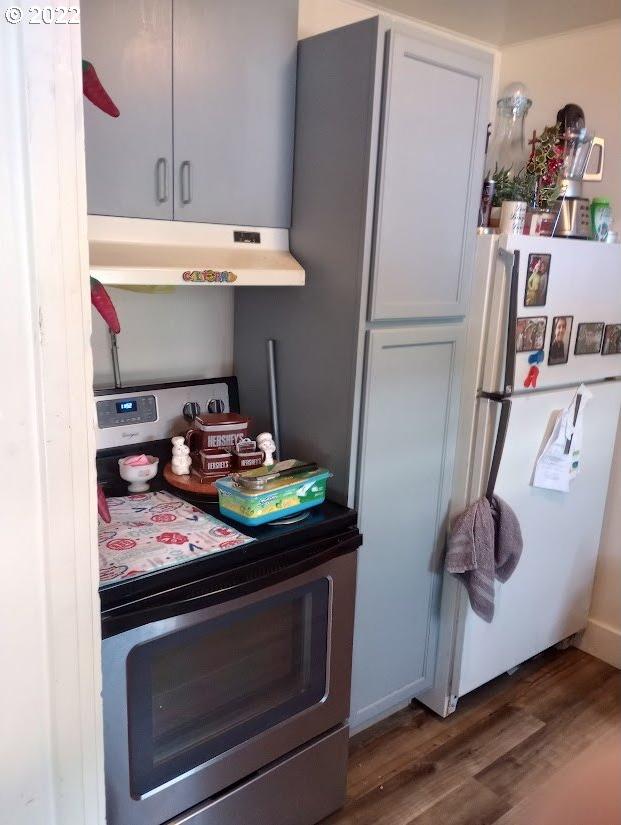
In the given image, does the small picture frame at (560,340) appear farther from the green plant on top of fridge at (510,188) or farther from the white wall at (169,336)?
the white wall at (169,336)

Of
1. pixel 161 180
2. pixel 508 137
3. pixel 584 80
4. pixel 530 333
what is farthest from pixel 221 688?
pixel 584 80

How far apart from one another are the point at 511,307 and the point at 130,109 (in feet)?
3.55

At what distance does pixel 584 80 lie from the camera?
2299mm

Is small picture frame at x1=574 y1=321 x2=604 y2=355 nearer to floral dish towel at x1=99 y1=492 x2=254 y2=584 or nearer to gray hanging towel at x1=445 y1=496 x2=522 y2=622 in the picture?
gray hanging towel at x1=445 y1=496 x2=522 y2=622

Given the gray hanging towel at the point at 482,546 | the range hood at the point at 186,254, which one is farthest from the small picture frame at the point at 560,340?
the range hood at the point at 186,254

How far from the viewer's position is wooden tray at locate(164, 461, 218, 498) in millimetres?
1678

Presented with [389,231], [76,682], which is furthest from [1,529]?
[389,231]

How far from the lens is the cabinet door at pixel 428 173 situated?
61.6 inches

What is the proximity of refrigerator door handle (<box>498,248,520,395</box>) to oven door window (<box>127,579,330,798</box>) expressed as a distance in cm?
78

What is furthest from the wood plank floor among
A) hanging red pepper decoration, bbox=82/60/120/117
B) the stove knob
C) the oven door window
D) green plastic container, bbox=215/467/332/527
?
hanging red pepper decoration, bbox=82/60/120/117

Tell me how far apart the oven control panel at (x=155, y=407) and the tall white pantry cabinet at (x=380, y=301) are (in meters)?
0.11

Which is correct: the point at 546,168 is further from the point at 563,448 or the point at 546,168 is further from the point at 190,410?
the point at 190,410

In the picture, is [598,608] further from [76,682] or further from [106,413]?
[76,682]

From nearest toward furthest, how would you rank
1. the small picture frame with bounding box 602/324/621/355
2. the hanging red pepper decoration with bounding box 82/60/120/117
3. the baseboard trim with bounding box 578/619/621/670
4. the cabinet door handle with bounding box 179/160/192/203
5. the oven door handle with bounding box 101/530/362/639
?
1. the hanging red pepper decoration with bounding box 82/60/120/117
2. the oven door handle with bounding box 101/530/362/639
3. the cabinet door handle with bounding box 179/160/192/203
4. the small picture frame with bounding box 602/324/621/355
5. the baseboard trim with bounding box 578/619/621/670
